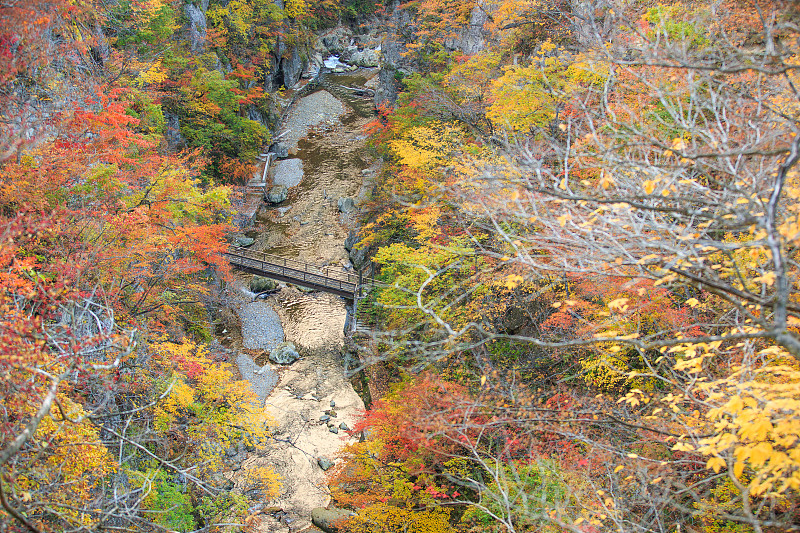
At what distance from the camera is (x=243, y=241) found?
24.1 meters

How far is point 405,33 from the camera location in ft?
97.1

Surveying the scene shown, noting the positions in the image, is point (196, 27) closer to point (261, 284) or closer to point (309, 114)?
point (309, 114)

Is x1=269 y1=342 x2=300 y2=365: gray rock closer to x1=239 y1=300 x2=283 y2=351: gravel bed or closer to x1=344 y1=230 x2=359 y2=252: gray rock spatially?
x1=239 y1=300 x2=283 y2=351: gravel bed

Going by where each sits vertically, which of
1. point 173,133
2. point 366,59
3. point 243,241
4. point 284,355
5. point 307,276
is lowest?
point 284,355

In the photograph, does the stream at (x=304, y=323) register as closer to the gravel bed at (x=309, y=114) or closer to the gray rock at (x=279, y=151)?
the gravel bed at (x=309, y=114)

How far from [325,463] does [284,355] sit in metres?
5.56

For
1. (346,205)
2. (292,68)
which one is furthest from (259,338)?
(292,68)

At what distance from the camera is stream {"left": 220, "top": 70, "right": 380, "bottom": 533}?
14053 mm

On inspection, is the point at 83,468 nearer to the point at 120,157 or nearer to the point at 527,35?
the point at 120,157

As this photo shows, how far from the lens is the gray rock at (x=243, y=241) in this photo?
23903 mm

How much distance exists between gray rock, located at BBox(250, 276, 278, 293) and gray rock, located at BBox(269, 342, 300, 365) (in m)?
3.95

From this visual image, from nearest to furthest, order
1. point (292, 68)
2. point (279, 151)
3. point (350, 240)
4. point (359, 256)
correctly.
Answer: point (359, 256), point (350, 240), point (279, 151), point (292, 68)

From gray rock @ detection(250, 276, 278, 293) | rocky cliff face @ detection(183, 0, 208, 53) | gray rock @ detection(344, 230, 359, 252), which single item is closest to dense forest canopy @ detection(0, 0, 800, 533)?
Result: gray rock @ detection(250, 276, 278, 293)

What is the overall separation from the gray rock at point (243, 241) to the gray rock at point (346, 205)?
5.29 m
